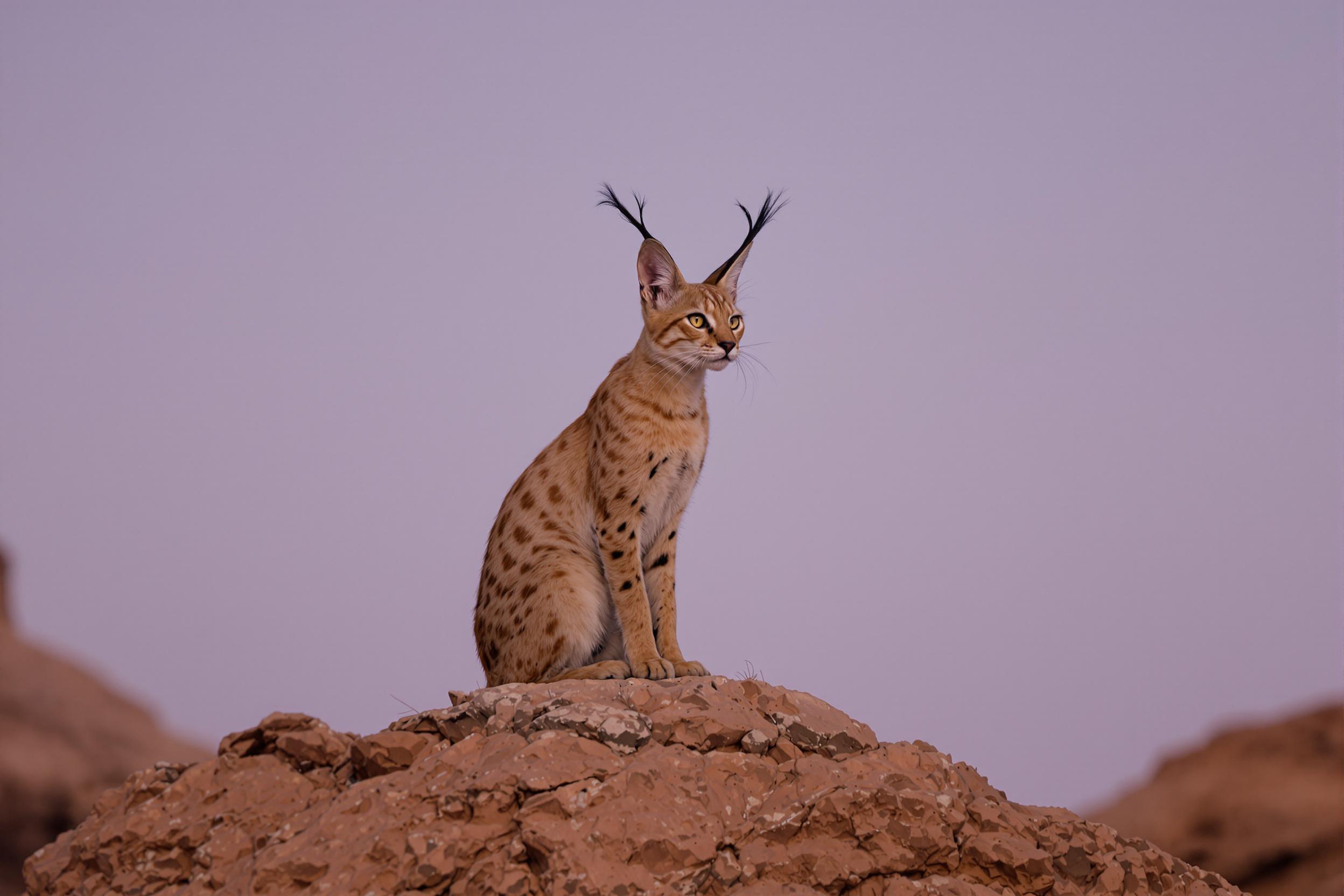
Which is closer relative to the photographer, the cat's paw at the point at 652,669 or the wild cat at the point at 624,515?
the cat's paw at the point at 652,669

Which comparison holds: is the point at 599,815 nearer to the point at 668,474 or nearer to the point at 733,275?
the point at 668,474

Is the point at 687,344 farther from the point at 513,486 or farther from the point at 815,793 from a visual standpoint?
the point at 815,793

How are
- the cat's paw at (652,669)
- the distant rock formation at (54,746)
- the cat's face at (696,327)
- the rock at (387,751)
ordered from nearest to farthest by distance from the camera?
the rock at (387,751), the cat's paw at (652,669), the cat's face at (696,327), the distant rock formation at (54,746)

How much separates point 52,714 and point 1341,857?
1477 centimetres

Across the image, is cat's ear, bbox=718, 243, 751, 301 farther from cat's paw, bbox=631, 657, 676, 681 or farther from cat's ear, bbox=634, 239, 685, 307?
cat's paw, bbox=631, 657, 676, 681

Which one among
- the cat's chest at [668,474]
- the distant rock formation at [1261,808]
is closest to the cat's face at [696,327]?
the cat's chest at [668,474]

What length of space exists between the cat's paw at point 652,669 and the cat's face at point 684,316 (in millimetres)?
1886

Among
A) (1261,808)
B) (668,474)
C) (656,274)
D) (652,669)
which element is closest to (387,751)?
(652,669)

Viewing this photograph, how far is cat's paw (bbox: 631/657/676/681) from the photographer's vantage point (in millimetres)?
6684

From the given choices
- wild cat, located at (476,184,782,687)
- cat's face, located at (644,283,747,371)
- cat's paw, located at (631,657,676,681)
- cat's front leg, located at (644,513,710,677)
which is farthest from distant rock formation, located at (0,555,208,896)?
cat's face, located at (644,283,747,371)

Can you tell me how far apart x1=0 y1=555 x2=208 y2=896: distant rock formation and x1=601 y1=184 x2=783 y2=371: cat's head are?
9.80 metres

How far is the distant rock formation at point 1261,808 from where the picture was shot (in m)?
11.4

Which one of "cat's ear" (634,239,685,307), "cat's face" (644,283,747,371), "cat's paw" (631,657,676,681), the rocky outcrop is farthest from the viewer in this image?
"cat's ear" (634,239,685,307)

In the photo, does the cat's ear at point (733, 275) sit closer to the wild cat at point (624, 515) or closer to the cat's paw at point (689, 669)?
the wild cat at point (624, 515)
